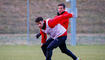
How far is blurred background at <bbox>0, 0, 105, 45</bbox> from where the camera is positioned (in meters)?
16.5

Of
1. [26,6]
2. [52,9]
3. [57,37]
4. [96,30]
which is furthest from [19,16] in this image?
[57,37]

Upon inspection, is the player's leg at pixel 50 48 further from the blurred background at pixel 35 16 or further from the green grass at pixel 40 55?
the blurred background at pixel 35 16

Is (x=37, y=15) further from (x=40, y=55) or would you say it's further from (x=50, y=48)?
(x=50, y=48)

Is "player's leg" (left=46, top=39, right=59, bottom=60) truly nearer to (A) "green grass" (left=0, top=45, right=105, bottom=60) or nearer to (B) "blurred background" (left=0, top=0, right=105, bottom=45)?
(A) "green grass" (left=0, top=45, right=105, bottom=60)

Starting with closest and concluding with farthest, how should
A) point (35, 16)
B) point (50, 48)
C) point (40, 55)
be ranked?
point (50, 48) < point (40, 55) < point (35, 16)

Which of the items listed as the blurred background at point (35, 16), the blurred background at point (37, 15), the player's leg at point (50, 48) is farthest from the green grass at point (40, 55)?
the blurred background at point (37, 15)

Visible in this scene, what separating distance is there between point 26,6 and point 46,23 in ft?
33.3

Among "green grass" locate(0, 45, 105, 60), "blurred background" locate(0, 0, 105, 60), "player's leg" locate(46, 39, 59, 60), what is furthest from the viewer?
"blurred background" locate(0, 0, 105, 60)

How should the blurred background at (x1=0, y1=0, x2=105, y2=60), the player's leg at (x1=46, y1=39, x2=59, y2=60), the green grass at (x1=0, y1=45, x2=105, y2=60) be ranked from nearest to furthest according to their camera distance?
the player's leg at (x1=46, y1=39, x2=59, y2=60), the green grass at (x1=0, y1=45, x2=105, y2=60), the blurred background at (x1=0, y1=0, x2=105, y2=60)

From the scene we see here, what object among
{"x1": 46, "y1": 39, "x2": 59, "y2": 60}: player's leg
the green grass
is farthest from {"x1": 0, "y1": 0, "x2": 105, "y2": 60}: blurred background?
{"x1": 46, "y1": 39, "x2": 59, "y2": 60}: player's leg

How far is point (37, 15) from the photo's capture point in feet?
56.0

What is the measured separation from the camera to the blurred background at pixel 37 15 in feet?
54.2

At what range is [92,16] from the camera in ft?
57.7

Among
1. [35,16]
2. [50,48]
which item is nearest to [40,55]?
[50,48]
